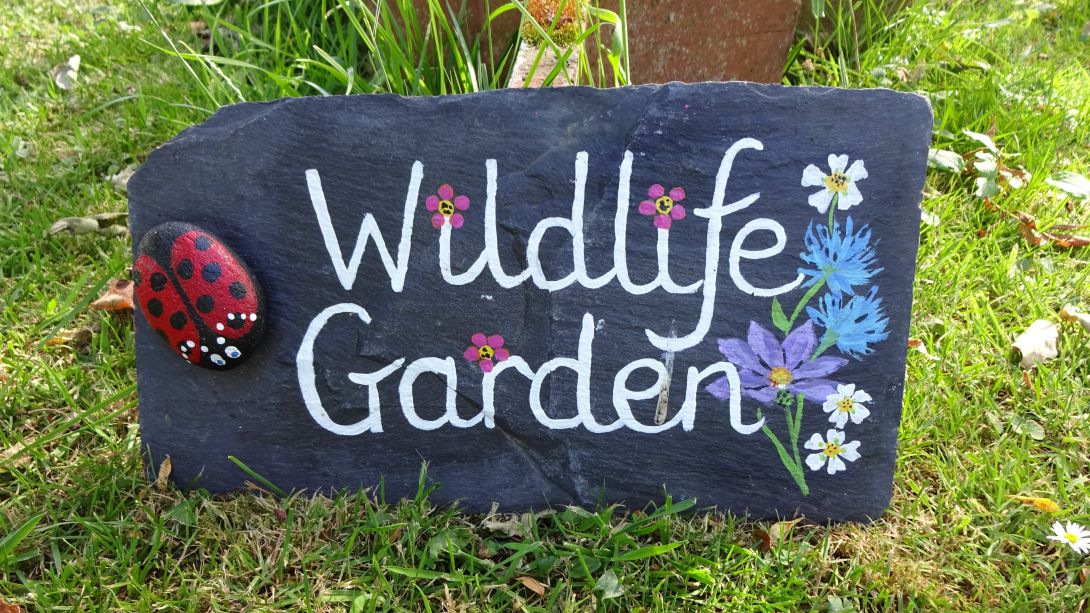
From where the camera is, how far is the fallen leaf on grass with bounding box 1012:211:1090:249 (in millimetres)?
2363

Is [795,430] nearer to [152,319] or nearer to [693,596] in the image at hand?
[693,596]

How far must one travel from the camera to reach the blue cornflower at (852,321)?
5.21 feet

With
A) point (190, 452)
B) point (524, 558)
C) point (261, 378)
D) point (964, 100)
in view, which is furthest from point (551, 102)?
point (964, 100)

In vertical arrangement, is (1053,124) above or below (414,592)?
above

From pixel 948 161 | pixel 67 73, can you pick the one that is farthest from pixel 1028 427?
pixel 67 73

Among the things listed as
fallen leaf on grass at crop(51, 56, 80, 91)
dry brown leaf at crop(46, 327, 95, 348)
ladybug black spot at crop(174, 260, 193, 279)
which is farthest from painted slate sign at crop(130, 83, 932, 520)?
fallen leaf on grass at crop(51, 56, 80, 91)

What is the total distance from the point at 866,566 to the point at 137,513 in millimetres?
1449

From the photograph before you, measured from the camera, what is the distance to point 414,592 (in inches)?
60.7

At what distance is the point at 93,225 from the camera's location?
2.34m

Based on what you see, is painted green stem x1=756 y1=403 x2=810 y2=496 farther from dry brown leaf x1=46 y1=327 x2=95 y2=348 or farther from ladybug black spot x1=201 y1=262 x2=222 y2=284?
dry brown leaf x1=46 y1=327 x2=95 y2=348

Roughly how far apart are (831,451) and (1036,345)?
0.78 metres

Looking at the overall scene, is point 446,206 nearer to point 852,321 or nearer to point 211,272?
point 211,272

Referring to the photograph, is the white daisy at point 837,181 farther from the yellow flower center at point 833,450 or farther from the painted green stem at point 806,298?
the yellow flower center at point 833,450

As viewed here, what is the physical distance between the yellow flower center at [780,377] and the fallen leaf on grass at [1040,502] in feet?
1.89
